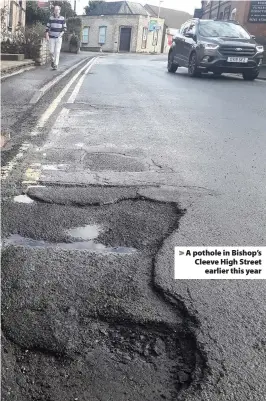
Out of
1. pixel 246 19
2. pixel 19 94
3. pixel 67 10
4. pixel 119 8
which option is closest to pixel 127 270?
pixel 19 94

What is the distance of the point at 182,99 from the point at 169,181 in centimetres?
604

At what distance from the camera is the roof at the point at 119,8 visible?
61312 mm

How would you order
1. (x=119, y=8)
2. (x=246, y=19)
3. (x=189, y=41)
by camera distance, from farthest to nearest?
1. (x=119, y=8)
2. (x=246, y=19)
3. (x=189, y=41)

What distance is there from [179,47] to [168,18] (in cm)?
5923

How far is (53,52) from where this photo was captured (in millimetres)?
15797

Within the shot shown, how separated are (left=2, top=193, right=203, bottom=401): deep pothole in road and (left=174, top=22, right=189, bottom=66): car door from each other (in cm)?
1416

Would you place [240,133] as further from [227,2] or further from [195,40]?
[227,2]

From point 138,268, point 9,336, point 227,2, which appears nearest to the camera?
point 9,336

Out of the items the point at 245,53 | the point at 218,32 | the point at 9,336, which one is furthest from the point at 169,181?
the point at 218,32

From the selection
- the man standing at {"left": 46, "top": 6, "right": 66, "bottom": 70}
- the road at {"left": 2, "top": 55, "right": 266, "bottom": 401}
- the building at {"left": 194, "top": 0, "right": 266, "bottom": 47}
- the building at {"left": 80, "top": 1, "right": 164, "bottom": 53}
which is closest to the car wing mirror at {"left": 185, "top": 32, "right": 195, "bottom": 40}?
the man standing at {"left": 46, "top": 6, "right": 66, "bottom": 70}

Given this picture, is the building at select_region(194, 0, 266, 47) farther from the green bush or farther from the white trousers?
the white trousers

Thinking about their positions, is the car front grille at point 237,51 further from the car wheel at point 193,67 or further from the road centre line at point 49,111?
the road centre line at point 49,111

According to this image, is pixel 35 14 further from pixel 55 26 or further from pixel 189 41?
pixel 189 41

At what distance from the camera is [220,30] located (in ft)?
51.4
